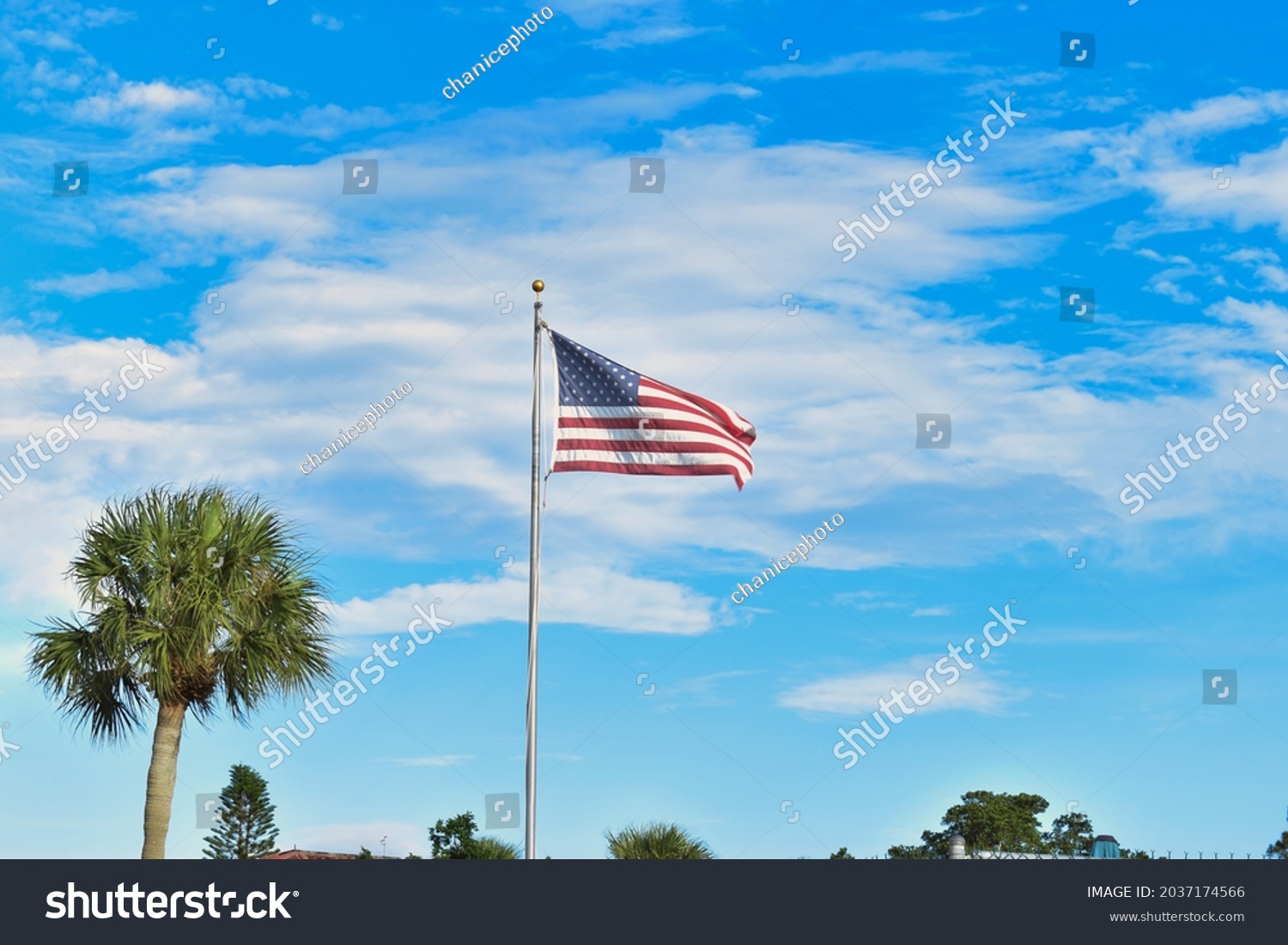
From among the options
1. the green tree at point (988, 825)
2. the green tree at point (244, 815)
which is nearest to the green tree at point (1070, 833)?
the green tree at point (988, 825)

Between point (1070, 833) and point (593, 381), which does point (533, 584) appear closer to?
point (593, 381)

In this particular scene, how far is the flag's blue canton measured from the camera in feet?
73.4

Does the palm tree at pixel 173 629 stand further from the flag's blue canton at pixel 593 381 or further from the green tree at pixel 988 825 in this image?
the green tree at pixel 988 825

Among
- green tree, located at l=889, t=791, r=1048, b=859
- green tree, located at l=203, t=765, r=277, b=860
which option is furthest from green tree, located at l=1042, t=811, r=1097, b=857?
green tree, located at l=203, t=765, r=277, b=860

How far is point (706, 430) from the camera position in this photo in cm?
2248

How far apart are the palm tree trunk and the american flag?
8.36 m

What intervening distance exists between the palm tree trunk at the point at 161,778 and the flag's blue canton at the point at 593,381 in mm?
8767

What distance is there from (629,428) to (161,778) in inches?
390

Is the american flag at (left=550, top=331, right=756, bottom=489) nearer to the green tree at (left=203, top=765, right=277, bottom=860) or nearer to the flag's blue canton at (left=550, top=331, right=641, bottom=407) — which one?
the flag's blue canton at (left=550, top=331, right=641, bottom=407)

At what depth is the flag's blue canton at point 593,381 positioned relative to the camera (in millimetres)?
22359

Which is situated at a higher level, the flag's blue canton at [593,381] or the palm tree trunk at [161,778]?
the flag's blue canton at [593,381]
